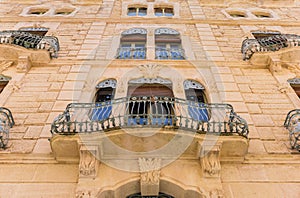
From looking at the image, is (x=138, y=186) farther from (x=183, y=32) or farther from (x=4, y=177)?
(x=183, y=32)

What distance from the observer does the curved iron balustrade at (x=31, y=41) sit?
393 inches

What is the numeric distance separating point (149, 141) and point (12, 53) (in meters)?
5.72

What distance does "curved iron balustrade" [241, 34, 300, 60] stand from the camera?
10.1 m

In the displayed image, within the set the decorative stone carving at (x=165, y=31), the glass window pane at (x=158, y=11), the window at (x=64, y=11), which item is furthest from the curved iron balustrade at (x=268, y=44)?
the window at (x=64, y=11)

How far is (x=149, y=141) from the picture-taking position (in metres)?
6.38

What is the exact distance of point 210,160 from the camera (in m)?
6.36

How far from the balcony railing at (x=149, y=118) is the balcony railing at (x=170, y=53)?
309 cm

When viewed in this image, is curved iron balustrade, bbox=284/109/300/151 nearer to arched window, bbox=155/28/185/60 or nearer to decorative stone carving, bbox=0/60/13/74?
arched window, bbox=155/28/185/60

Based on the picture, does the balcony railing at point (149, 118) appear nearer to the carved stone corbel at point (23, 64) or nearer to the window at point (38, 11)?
the carved stone corbel at point (23, 64)

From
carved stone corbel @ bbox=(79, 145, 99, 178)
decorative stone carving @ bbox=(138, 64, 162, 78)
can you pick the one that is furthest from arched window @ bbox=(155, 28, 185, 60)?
carved stone corbel @ bbox=(79, 145, 99, 178)

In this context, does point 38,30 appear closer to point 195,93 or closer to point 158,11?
point 158,11

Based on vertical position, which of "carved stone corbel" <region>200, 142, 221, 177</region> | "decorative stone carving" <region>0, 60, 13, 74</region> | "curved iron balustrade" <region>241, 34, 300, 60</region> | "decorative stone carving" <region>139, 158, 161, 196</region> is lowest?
"decorative stone carving" <region>139, 158, 161, 196</region>

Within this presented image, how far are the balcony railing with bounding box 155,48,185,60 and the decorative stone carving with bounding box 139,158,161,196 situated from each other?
472 cm

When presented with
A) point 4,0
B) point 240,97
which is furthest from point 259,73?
point 4,0
